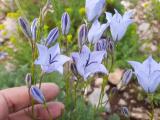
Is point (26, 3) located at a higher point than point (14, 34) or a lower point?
higher

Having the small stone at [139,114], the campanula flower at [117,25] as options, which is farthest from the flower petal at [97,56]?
the small stone at [139,114]

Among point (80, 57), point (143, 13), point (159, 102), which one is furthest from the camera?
point (143, 13)

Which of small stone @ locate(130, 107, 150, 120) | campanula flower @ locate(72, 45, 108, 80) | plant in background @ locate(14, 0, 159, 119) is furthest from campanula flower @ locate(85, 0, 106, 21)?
small stone @ locate(130, 107, 150, 120)

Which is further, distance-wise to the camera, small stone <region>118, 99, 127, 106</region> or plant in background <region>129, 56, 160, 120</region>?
small stone <region>118, 99, 127, 106</region>

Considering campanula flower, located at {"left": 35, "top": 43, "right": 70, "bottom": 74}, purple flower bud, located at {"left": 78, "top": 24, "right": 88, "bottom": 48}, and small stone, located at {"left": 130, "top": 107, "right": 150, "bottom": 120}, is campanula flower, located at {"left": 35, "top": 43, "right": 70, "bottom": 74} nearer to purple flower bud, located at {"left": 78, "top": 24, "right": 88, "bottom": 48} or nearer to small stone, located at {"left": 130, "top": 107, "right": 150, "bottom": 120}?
purple flower bud, located at {"left": 78, "top": 24, "right": 88, "bottom": 48}

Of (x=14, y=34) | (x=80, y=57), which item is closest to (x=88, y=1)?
(x=80, y=57)

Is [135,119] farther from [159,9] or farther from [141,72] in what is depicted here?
[141,72]

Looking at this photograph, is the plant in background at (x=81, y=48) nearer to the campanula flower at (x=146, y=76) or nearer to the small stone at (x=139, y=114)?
the campanula flower at (x=146, y=76)

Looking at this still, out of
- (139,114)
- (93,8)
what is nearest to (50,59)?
(93,8)

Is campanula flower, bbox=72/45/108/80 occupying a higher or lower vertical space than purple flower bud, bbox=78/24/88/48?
lower
